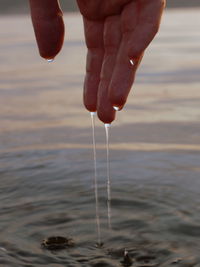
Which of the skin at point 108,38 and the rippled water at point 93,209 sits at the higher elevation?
the skin at point 108,38

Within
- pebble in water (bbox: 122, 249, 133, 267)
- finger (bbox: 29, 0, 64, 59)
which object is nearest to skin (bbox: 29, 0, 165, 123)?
finger (bbox: 29, 0, 64, 59)

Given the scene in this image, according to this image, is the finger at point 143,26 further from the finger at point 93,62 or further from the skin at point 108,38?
the finger at point 93,62

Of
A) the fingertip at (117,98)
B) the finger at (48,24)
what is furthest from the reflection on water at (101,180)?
the finger at (48,24)

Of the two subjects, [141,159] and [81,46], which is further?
[81,46]

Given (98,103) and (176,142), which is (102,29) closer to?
(98,103)

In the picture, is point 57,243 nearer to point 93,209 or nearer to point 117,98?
point 93,209

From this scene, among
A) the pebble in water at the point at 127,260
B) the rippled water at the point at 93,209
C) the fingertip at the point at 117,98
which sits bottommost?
the pebble in water at the point at 127,260

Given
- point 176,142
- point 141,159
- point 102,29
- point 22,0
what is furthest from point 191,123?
point 22,0

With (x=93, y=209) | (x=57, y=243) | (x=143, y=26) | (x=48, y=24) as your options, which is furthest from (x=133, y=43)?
(x=93, y=209)
